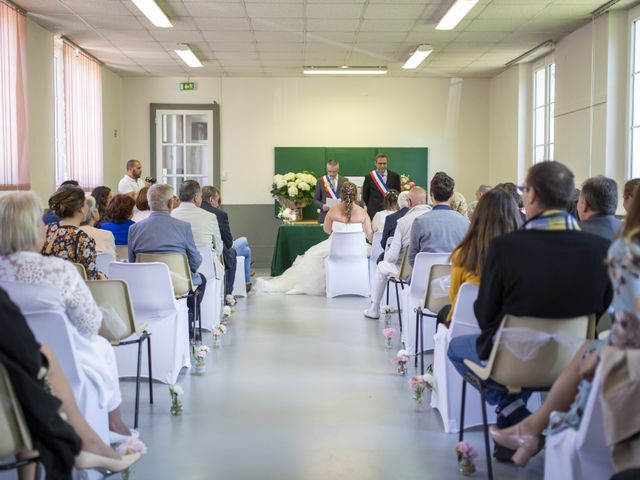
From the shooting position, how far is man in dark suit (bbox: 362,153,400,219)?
11.0 m

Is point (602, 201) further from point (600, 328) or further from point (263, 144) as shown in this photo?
point (263, 144)

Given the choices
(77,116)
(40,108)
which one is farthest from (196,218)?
(77,116)

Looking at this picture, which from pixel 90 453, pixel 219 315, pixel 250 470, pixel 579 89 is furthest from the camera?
pixel 579 89

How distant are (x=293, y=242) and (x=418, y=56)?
3.40m

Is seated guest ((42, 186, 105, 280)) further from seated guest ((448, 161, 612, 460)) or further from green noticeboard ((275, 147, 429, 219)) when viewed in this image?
green noticeboard ((275, 147, 429, 219))

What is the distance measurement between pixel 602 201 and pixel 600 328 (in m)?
0.76

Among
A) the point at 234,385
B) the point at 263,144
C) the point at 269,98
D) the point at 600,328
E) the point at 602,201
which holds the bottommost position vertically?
the point at 234,385

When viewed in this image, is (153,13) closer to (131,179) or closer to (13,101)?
(13,101)

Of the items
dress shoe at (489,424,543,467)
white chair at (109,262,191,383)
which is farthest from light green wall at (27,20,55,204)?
dress shoe at (489,424,543,467)

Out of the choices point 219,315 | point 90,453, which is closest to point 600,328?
point 90,453

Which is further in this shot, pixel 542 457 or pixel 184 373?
pixel 184 373

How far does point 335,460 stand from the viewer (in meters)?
3.50

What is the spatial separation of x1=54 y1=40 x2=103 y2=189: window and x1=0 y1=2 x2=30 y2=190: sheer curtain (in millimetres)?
A: 1466

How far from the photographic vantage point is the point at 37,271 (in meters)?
2.75
